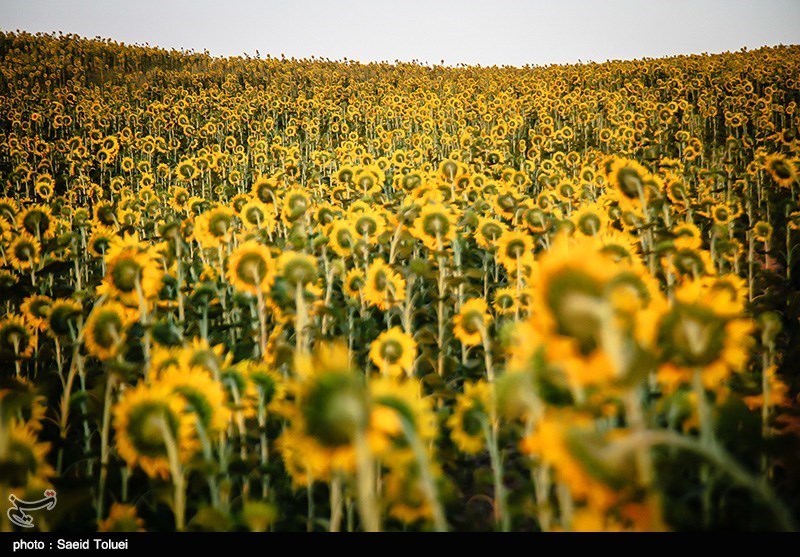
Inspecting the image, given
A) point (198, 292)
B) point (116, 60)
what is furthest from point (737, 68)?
point (116, 60)

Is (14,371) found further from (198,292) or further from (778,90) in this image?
(778,90)

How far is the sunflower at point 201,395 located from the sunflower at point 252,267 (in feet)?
3.19

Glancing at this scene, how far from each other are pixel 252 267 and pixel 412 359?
1.03m

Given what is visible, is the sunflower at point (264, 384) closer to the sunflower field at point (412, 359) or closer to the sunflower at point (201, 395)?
the sunflower field at point (412, 359)

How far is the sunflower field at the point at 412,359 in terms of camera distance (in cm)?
98

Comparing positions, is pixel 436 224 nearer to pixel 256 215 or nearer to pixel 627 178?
pixel 627 178

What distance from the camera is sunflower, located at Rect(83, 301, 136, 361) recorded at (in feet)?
7.47

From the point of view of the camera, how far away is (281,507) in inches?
90.7

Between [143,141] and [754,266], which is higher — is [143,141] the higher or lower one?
the higher one

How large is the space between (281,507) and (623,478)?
1946mm

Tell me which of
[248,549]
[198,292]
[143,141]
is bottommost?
[248,549]

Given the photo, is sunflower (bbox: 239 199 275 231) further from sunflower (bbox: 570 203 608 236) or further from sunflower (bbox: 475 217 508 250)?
sunflower (bbox: 570 203 608 236)

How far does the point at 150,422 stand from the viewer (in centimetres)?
147

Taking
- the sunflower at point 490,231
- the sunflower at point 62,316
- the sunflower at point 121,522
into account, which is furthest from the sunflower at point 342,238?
the sunflower at point 121,522
